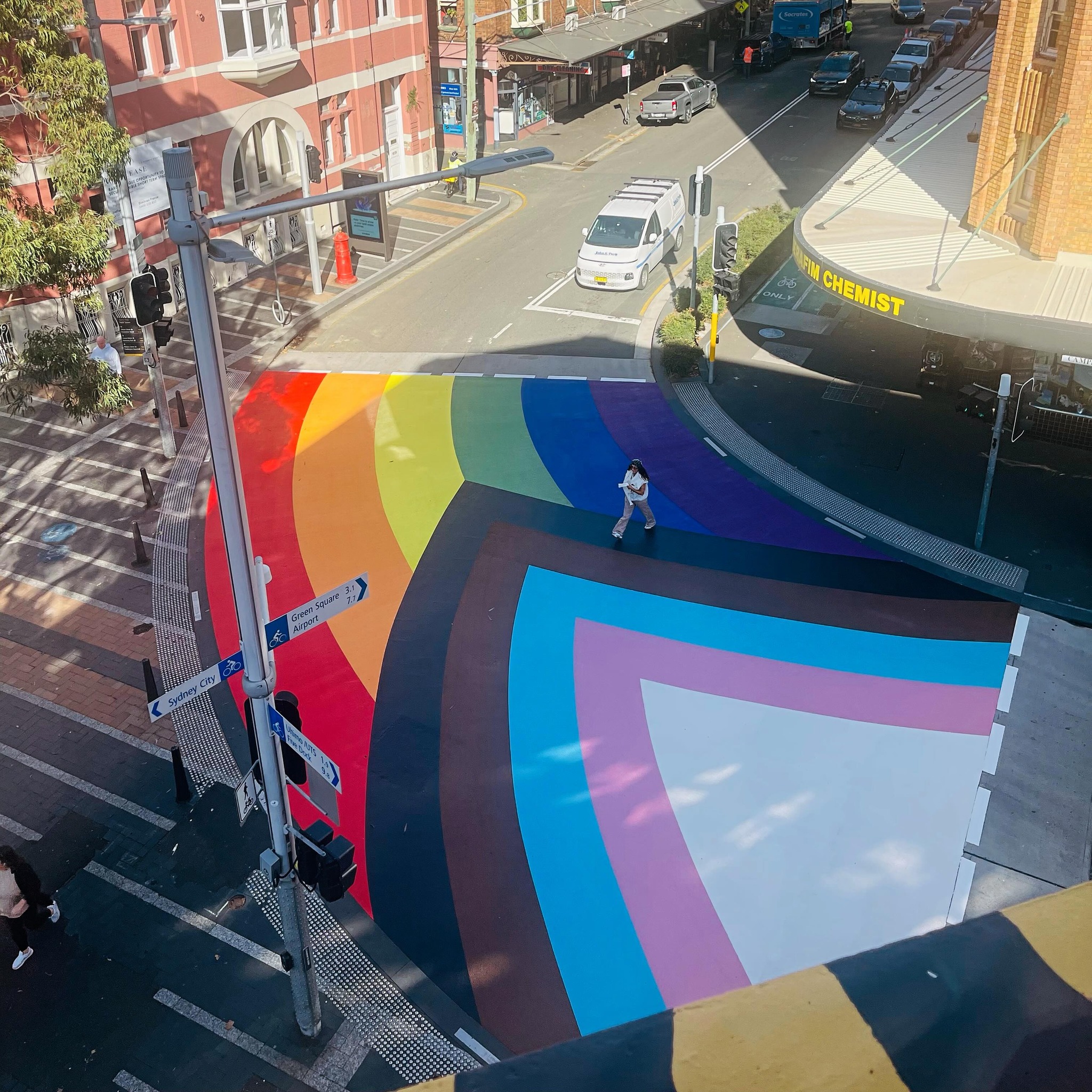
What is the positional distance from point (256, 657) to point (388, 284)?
73.8ft

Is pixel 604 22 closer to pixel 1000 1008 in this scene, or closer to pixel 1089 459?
pixel 1089 459

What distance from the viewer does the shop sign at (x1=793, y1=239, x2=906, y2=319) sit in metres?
18.2

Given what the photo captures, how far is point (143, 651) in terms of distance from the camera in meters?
16.4

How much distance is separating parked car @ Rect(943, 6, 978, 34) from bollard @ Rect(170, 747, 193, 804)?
50.3 meters

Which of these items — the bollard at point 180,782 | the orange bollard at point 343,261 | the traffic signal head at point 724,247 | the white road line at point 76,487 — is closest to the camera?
the bollard at point 180,782

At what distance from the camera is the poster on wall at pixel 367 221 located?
29469 millimetres

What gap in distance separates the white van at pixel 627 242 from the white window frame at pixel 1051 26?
435 inches

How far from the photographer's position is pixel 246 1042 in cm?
1072

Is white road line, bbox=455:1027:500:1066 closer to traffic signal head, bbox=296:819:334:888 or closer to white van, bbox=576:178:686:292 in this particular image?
traffic signal head, bbox=296:819:334:888

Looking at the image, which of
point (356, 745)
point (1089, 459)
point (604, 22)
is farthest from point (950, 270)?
point (604, 22)

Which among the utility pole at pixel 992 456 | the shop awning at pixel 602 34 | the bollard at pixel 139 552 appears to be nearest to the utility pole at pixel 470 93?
the shop awning at pixel 602 34

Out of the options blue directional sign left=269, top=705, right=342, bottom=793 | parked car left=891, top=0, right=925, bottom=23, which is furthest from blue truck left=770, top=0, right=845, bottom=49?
blue directional sign left=269, top=705, right=342, bottom=793

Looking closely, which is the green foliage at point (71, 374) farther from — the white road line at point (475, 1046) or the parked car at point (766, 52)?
the parked car at point (766, 52)

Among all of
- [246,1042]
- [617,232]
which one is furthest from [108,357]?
[617,232]
